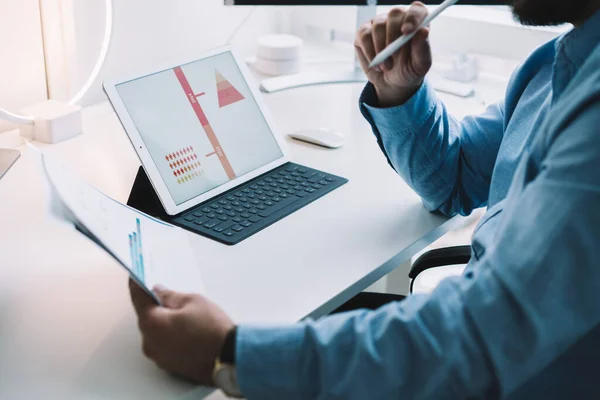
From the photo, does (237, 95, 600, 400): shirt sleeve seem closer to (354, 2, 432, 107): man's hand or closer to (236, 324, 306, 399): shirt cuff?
(236, 324, 306, 399): shirt cuff

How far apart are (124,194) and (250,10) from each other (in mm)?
899

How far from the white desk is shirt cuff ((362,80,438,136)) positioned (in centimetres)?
11

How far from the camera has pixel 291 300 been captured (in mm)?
933

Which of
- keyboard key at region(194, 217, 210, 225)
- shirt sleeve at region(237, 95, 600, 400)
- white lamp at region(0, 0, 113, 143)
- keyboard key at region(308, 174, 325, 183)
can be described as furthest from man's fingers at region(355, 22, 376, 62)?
white lamp at region(0, 0, 113, 143)

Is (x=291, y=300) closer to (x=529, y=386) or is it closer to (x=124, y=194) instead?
(x=529, y=386)

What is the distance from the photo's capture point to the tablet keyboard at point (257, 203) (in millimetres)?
1093

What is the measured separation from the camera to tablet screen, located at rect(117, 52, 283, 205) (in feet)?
3.76

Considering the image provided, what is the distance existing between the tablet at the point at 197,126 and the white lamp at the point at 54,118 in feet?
1.00

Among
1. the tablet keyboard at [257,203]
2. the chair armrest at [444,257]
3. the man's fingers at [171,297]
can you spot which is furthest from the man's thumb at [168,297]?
the chair armrest at [444,257]

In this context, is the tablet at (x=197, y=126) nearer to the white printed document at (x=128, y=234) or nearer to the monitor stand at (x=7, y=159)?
the white printed document at (x=128, y=234)

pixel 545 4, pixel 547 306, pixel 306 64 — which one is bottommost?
pixel 306 64

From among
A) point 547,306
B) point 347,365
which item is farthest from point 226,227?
point 547,306

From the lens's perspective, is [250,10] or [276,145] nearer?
[276,145]

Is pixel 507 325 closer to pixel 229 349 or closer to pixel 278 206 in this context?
pixel 229 349
